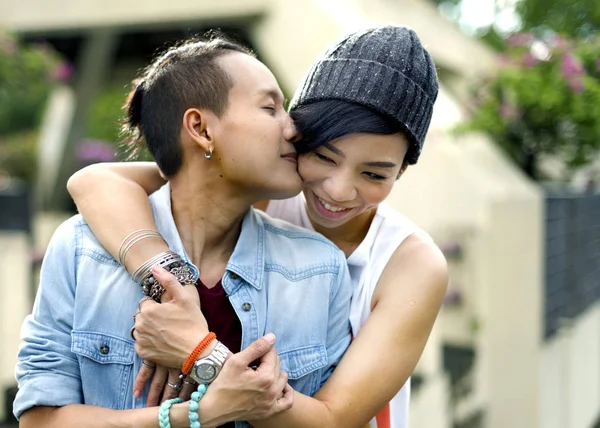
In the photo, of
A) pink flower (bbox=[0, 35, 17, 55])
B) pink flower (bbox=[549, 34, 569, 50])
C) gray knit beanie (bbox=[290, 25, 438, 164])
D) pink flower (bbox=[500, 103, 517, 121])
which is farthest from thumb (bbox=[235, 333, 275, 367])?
pink flower (bbox=[0, 35, 17, 55])

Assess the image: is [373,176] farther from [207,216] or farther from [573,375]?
[573,375]

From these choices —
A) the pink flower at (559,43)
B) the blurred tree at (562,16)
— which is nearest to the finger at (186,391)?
the pink flower at (559,43)

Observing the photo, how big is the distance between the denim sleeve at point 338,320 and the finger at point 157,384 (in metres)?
0.45

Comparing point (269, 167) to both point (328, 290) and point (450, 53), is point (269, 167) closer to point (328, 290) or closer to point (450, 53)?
point (328, 290)

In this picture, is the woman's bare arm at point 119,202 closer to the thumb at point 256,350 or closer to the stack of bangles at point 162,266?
the stack of bangles at point 162,266

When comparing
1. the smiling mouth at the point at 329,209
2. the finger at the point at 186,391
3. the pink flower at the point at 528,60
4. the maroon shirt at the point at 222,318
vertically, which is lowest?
the finger at the point at 186,391

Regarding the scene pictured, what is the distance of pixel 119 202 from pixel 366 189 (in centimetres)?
72

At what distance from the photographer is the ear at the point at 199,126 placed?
6.35 feet

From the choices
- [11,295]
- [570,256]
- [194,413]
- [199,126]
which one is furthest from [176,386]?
[570,256]

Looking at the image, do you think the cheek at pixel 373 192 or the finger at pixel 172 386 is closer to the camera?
the finger at pixel 172 386

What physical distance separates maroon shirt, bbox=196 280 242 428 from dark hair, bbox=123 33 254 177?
0.40 meters

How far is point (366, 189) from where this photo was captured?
2092 mm

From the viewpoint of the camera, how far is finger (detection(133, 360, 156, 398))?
5.91 feet

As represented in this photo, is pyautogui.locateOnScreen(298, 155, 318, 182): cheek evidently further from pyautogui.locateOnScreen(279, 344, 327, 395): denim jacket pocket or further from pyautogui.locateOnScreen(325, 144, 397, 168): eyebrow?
pyautogui.locateOnScreen(279, 344, 327, 395): denim jacket pocket
